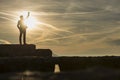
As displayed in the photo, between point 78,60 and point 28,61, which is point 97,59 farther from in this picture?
point 28,61

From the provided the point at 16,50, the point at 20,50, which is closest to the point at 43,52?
the point at 20,50

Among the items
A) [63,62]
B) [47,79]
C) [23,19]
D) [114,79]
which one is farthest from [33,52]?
[114,79]

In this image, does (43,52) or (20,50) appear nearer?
(20,50)

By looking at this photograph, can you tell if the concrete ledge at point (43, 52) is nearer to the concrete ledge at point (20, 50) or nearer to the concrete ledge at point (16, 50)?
the concrete ledge at point (20, 50)

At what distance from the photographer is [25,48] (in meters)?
33.0

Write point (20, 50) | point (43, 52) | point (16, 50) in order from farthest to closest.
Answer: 1. point (43, 52)
2. point (16, 50)
3. point (20, 50)

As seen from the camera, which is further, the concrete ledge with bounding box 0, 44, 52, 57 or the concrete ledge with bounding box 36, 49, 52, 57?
A: the concrete ledge with bounding box 36, 49, 52, 57

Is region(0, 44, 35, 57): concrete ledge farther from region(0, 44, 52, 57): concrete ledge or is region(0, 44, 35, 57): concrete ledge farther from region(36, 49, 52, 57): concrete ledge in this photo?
region(36, 49, 52, 57): concrete ledge

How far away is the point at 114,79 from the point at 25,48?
22.8 m

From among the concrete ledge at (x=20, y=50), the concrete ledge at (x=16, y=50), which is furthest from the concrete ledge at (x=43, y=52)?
the concrete ledge at (x=16, y=50)

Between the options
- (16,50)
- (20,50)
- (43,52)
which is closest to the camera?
(20,50)

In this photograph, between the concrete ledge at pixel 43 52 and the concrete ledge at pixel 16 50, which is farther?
the concrete ledge at pixel 43 52

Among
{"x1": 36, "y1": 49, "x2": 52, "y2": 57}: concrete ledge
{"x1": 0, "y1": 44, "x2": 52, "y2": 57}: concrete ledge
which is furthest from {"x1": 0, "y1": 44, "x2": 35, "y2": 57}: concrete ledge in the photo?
{"x1": 36, "y1": 49, "x2": 52, "y2": 57}: concrete ledge

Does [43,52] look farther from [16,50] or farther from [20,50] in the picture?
[16,50]
